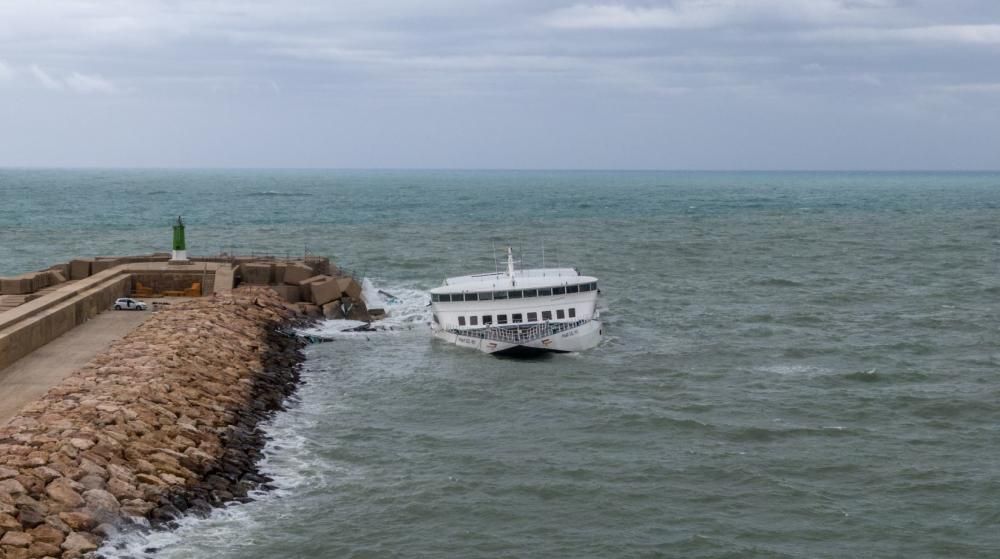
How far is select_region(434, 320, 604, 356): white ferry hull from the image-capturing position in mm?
43500

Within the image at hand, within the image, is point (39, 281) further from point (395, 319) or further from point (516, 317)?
point (516, 317)

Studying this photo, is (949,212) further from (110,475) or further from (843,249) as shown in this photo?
(110,475)

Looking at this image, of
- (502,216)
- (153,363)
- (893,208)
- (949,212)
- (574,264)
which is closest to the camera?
(153,363)

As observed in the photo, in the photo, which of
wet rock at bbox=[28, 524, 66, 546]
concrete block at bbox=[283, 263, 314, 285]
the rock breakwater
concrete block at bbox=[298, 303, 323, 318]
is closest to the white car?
the rock breakwater

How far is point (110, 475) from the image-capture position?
74.1ft

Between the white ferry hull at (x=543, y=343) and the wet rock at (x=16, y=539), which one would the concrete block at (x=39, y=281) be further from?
the wet rock at (x=16, y=539)

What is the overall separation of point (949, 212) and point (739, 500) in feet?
460

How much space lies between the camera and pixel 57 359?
32.0 meters

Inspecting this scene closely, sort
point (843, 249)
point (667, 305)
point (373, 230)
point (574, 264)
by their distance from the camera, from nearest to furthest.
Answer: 1. point (667, 305)
2. point (574, 264)
3. point (843, 249)
4. point (373, 230)

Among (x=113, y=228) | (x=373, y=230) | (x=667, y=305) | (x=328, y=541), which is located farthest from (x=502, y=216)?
(x=328, y=541)

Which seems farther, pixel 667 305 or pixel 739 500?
pixel 667 305

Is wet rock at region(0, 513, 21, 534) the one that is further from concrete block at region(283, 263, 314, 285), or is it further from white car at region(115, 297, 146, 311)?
concrete block at region(283, 263, 314, 285)

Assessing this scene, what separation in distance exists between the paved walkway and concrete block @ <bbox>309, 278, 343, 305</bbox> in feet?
36.1

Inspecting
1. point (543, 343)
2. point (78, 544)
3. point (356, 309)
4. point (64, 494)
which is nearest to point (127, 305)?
point (356, 309)
